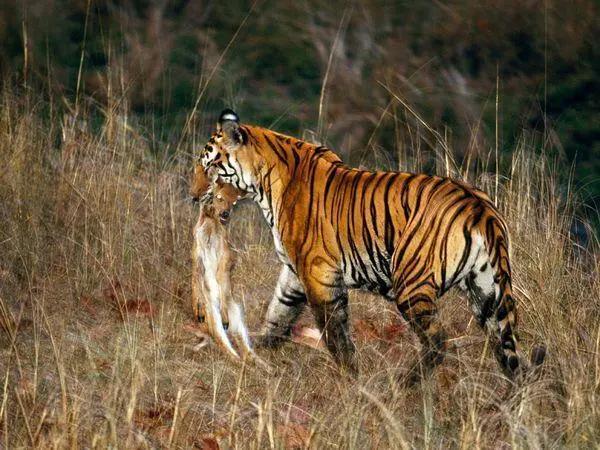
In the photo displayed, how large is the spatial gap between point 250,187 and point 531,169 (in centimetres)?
139

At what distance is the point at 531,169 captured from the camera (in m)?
6.15

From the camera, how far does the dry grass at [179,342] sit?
404 cm

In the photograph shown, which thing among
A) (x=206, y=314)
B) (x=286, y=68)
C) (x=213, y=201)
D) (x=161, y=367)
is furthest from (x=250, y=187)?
(x=286, y=68)

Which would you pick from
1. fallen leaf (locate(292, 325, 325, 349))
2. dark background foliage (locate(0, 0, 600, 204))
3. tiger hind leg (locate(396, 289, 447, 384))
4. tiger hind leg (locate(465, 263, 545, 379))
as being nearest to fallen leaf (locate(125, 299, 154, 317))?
fallen leaf (locate(292, 325, 325, 349))

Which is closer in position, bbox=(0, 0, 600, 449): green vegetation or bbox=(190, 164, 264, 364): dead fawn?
bbox=(0, 0, 600, 449): green vegetation

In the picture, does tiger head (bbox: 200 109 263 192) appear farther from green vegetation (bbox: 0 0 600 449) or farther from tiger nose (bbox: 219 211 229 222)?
green vegetation (bbox: 0 0 600 449)

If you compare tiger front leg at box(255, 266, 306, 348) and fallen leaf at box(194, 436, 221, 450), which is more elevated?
fallen leaf at box(194, 436, 221, 450)

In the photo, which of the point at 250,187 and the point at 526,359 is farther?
the point at 250,187

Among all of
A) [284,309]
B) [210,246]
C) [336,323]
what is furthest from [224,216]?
[336,323]

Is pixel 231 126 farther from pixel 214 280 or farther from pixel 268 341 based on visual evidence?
pixel 268 341

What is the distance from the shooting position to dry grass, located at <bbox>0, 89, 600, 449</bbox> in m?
4.04

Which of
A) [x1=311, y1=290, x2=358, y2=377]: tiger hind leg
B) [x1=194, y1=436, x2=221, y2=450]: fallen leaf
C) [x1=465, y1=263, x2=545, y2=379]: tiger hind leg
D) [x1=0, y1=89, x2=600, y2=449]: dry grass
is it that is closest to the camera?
[x1=0, y1=89, x2=600, y2=449]: dry grass

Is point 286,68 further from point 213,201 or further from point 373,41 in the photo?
point 213,201

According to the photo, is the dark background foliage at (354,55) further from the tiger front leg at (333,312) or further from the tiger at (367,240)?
the tiger front leg at (333,312)
